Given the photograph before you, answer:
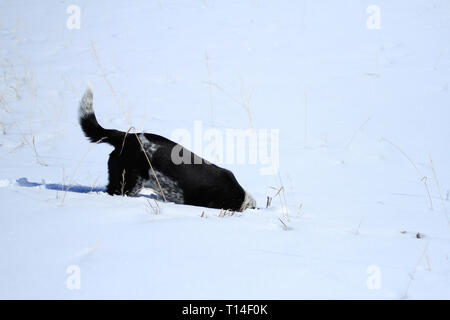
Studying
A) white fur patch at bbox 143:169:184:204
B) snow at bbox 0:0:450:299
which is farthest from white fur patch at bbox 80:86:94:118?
white fur patch at bbox 143:169:184:204

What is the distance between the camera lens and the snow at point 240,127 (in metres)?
1.56

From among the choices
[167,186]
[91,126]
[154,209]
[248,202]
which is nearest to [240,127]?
[248,202]

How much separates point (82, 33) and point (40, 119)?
3479mm

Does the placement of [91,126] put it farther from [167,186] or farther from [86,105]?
[167,186]

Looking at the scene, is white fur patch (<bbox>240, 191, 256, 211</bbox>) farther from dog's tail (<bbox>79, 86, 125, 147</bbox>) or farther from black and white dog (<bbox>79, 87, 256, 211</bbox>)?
dog's tail (<bbox>79, 86, 125, 147</bbox>)

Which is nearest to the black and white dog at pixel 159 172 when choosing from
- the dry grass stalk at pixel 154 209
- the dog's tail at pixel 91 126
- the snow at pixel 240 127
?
the dog's tail at pixel 91 126

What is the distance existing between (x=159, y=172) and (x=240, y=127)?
1737 millimetres

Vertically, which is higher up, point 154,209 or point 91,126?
point 91,126

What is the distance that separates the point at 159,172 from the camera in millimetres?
2740

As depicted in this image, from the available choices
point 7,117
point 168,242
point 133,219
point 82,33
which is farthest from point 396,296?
point 82,33

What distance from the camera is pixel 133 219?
2.04 metres

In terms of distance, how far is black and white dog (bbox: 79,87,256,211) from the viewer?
2723mm
